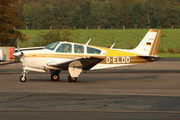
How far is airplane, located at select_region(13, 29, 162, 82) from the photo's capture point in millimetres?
15664

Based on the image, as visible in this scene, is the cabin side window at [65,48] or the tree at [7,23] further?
the tree at [7,23]

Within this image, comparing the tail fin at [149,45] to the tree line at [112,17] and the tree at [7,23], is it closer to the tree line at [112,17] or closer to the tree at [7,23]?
the tree at [7,23]

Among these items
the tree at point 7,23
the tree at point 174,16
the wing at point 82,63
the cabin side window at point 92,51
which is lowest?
the wing at point 82,63

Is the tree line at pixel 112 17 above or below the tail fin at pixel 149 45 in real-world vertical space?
above

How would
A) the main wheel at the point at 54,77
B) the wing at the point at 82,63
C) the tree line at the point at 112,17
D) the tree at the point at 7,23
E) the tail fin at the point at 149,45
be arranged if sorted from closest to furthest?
the wing at the point at 82,63
the main wheel at the point at 54,77
the tail fin at the point at 149,45
the tree at the point at 7,23
the tree line at the point at 112,17

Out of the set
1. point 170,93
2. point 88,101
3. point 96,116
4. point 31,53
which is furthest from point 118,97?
point 31,53

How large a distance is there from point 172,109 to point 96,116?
2.30 meters

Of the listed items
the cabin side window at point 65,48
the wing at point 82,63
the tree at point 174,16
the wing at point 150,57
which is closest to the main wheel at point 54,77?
the wing at point 82,63

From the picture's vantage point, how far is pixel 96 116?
25.6 feet

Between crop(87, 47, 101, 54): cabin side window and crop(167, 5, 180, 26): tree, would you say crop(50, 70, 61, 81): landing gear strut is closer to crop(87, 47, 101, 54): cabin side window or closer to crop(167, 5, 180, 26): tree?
crop(87, 47, 101, 54): cabin side window

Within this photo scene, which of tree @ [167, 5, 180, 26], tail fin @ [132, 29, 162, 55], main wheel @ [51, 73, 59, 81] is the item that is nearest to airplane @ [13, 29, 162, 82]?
main wheel @ [51, 73, 59, 81]

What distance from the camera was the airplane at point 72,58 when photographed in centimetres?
1566

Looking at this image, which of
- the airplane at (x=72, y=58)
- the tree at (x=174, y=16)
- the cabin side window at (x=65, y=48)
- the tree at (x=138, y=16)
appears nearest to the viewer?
the airplane at (x=72, y=58)

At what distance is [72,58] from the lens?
53.0 feet
